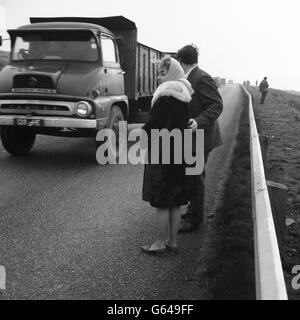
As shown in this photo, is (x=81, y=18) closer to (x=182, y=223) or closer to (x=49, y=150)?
(x=49, y=150)

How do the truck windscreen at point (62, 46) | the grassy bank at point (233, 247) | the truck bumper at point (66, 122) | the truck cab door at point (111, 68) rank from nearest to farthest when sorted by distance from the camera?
1. the grassy bank at point (233, 247)
2. the truck bumper at point (66, 122)
3. the truck windscreen at point (62, 46)
4. the truck cab door at point (111, 68)

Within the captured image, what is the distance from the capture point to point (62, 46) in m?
7.55

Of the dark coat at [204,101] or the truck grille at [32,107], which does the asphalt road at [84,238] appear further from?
the dark coat at [204,101]

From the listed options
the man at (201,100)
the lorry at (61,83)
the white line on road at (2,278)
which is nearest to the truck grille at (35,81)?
the lorry at (61,83)

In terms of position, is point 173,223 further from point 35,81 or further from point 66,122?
point 35,81

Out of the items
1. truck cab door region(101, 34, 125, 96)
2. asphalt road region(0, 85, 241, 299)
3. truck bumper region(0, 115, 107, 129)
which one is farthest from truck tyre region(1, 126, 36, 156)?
truck cab door region(101, 34, 125, 96)

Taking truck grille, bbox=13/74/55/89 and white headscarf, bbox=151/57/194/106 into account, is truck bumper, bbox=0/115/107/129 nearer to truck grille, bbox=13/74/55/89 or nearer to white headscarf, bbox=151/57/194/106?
truck grille, bbox=13/74/55/89

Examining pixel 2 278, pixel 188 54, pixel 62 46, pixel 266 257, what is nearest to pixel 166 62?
pixel 188 54

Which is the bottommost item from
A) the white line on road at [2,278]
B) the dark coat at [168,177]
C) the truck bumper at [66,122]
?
the white line on road at [2,278]

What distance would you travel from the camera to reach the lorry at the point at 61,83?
689 centimetres

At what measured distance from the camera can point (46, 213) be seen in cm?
500

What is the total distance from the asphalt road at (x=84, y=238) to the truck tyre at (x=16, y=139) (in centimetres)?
47

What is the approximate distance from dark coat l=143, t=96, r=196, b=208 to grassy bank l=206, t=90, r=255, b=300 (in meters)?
0.68

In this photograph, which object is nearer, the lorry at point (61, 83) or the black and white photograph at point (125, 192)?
the black and white photograph at point (125, 192)
